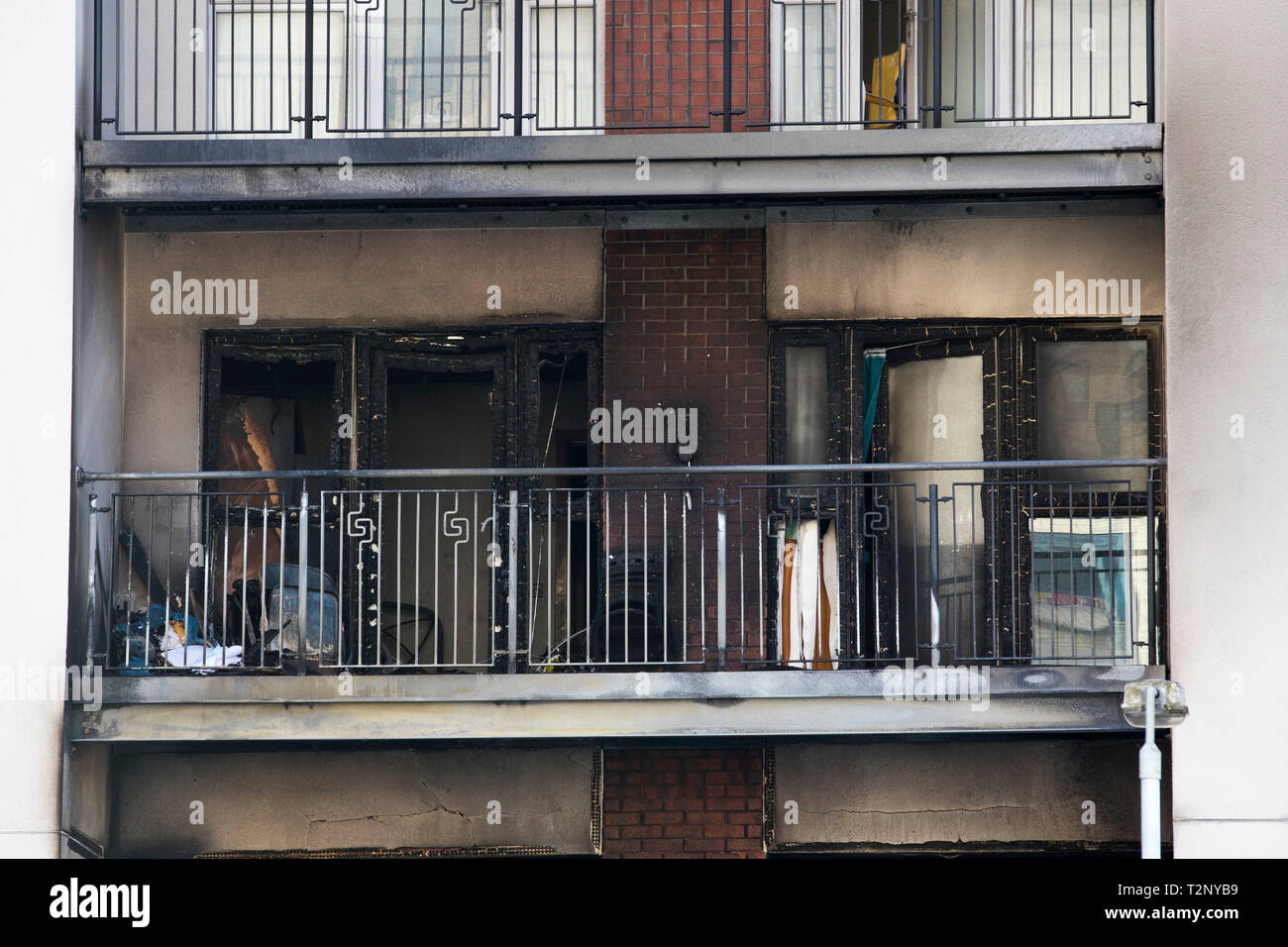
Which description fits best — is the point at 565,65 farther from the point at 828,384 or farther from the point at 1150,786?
the point at 1150,786

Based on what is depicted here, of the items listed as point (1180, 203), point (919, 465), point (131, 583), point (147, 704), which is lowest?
point (147, 704)

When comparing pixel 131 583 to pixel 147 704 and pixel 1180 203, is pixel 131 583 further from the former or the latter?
pixel 1180 203

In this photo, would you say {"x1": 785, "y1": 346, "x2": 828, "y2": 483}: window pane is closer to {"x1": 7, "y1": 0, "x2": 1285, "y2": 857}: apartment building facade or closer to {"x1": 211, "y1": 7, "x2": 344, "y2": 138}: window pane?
{"x1": 7, "y1": 0, "x2": 1285, "y2": 857}: apartment building facade

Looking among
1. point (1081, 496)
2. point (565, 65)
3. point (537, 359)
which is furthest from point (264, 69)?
point (1081, 496)

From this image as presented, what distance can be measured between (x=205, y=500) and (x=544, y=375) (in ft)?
7.89

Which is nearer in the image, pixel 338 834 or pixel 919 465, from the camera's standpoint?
pixel 919 465

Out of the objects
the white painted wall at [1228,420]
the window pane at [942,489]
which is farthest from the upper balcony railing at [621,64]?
the window pane at [942,489]

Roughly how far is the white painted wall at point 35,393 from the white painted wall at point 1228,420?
20.4 feet

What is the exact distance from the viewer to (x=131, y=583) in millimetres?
9312

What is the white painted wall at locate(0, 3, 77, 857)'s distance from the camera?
8.20m

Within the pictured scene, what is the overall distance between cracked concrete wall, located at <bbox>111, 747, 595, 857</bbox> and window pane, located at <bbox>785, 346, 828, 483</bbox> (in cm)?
244

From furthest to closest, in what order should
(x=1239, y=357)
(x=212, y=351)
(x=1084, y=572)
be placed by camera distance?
(x=212, y=351)
(x=1084, y=572)
(x=1239, y=357)

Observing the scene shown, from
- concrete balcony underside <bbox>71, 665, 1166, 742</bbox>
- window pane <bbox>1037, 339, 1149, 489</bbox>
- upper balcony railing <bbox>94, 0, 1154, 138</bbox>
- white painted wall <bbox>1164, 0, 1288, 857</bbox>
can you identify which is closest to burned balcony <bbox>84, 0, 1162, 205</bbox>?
upper balcony railing <bbox>94, 0, 1154, 138</bbox>

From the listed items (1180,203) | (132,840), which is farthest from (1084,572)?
(132,840)
